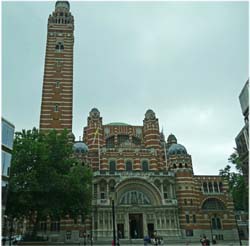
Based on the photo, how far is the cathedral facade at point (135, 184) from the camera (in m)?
46.5

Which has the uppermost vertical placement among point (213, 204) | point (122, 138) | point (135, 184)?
point (122, 138)

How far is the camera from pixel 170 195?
162 feet

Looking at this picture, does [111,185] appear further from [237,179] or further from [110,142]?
[237,179]

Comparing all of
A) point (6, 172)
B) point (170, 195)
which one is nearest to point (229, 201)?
point (170, 195)

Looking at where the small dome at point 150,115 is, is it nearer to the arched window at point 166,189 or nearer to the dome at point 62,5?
the arched window at point 166,189

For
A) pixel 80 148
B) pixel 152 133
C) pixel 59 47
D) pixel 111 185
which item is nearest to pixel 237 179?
pixel 111 185

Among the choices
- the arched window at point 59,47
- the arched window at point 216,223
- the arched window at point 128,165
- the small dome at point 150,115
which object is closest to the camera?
the arched window at point 216,223

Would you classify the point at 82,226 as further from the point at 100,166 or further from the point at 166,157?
the point at 166,157

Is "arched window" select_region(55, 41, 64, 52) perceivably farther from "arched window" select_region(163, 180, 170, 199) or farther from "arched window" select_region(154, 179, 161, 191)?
"arched window" select_region(163, 180, 170, 199)

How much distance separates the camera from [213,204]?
2037 inches

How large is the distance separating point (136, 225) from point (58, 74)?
32.6 metres

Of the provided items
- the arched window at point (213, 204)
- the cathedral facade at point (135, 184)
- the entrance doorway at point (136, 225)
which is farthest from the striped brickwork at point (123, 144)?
the arched window at point (213, 204)

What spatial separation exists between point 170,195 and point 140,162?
7.72 metres

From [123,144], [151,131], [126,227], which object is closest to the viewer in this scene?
[126,227]
